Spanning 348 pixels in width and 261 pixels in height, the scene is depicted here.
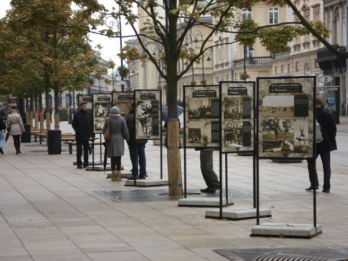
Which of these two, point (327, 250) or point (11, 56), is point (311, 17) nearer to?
point (11, 56)

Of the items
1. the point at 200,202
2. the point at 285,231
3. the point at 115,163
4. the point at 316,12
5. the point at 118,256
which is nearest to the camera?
the point at 118,256

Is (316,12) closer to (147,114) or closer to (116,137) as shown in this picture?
(116,137)

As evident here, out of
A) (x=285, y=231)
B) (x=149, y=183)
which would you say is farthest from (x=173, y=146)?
(x=285, y=231)

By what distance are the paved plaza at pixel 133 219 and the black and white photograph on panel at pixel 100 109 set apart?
6.59 ft

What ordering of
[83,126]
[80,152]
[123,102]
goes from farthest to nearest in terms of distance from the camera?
[83,126]
[80,152]
[123,102]

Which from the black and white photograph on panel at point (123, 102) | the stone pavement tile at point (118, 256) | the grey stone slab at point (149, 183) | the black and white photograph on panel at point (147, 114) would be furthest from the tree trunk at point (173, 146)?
the stone pavement tile at point (118, 256)

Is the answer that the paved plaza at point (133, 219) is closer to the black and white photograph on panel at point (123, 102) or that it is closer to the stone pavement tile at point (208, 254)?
the stone pavement tile at point (208, 254)

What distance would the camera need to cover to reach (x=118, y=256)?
9.66 m

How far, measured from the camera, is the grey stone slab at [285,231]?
1099cm

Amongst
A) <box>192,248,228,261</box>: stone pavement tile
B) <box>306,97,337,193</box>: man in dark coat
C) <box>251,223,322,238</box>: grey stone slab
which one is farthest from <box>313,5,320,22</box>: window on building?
<box>192,248,228,261</box>: stone pavement tile

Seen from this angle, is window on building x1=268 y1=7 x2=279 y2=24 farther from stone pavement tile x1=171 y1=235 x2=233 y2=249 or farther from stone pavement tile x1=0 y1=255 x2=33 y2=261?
stone pavement tile x1=0 y1=255 x2=33 y2=261

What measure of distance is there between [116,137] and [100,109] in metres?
3.93

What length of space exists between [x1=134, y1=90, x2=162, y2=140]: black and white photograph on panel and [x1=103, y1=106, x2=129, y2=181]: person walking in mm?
898

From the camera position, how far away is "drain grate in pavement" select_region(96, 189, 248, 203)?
1594 centimetres
